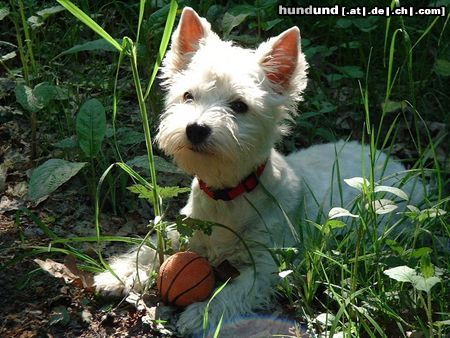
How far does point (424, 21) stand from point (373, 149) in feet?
9.30

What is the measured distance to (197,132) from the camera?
302 cm

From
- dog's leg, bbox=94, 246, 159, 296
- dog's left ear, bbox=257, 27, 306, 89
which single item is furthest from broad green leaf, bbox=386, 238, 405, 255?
dog's leg, bbox=94, 246, 159, 296

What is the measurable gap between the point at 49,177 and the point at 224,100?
2.96ft

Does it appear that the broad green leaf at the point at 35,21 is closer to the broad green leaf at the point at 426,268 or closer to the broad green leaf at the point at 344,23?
the broad green leaf at the point at 344,23

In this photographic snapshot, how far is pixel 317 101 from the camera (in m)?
4.99

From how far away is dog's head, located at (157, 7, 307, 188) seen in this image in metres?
3.08

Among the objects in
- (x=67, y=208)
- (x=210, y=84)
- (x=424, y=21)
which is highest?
(x=210, y=84)

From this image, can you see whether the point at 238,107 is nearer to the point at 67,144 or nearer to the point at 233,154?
the point at 233,154

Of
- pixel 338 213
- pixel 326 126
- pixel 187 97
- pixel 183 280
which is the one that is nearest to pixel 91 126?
pixel 187 97

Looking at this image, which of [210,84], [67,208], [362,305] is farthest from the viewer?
[67,208]

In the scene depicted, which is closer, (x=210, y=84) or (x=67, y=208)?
(x=210, y=84)

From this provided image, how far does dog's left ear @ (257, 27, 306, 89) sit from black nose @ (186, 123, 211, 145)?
0.59 m

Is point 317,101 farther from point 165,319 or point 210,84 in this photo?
point 165,319

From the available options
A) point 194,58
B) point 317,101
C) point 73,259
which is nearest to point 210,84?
point 194,58
